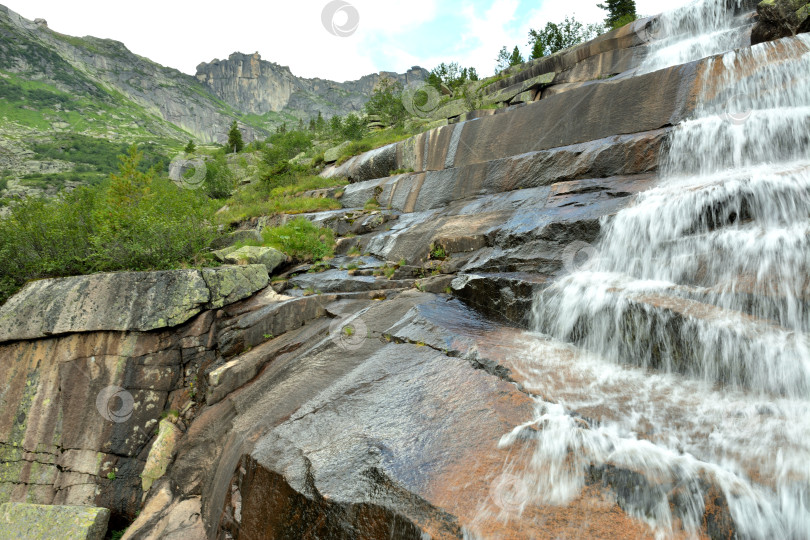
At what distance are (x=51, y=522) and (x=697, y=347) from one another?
721cm

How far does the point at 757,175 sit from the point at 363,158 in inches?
521

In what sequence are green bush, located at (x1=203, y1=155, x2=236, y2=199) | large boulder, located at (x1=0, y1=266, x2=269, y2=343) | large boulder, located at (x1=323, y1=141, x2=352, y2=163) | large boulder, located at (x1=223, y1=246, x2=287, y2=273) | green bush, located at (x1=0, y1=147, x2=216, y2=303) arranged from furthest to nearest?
green bush, located at (x1=203, y1=155, x2=236, y2=199) → large boulder, located at (x1=323, y1=141, x2=352, y2=163) → large boulder, located at (x1=223, y1=246, x2=287, y2=273) → green bush, located at (x1=0, y1=147, x2=216, y2=303) → large boulder, located at (x1=0, y1=266, x2=269, y2=343)

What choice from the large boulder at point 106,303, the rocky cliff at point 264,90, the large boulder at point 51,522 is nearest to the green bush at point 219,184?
the large boulder at point 106,303

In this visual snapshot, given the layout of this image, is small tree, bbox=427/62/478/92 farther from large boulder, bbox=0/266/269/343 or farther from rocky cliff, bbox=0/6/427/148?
rocky cliff, bbox=0/6/427/148

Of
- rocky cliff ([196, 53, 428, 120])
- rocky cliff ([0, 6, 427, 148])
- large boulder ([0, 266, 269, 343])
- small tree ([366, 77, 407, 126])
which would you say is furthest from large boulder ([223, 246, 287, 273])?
rocky cliff ([196, 53, 428, 120])

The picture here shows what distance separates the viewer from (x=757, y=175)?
4660 mm

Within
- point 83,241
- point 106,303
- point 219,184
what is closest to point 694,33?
point 106,303

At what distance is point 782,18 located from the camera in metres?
8.55

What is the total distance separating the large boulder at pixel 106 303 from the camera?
203 inches

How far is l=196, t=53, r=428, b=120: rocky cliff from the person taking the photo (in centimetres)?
16762

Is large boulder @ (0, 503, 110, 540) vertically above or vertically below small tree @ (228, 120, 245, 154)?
below

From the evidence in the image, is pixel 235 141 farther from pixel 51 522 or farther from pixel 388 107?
pixel 51 522

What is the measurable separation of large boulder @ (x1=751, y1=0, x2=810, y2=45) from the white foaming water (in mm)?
1871

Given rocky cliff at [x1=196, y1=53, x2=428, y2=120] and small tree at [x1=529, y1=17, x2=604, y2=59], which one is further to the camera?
rocky cliff at [x1=196, y1=53, x2=428, y2=120]
